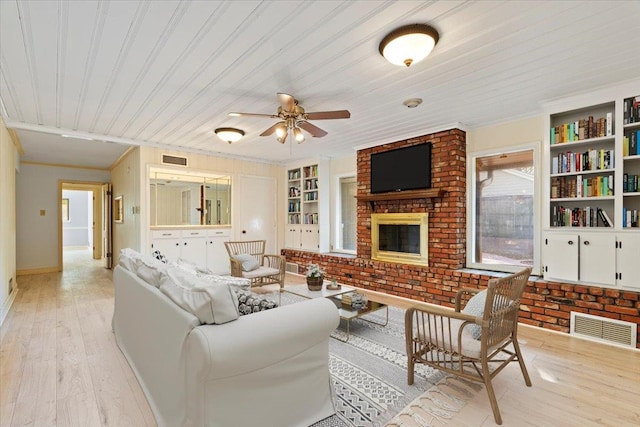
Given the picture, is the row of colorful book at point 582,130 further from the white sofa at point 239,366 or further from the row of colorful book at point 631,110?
the white sofa at point 239,366

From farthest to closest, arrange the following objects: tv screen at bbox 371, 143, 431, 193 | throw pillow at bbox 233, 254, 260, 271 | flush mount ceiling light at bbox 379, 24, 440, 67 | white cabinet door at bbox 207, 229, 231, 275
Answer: white cabinet door at bbox 207, 229, 231, 275, throw pillow at bbox 233, 254, 260, 271, tv screen at bbox 371, 143, 431, 193, flush mount ceiling light at bbox 379, 24, 440, 67

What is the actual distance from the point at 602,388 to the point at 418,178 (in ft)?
9.86

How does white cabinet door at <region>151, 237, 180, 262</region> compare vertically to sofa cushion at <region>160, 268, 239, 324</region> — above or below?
below

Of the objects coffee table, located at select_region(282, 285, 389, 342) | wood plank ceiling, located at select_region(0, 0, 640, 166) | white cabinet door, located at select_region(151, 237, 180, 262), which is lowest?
coffee table, located at select_region(282, 285, 389, 342)

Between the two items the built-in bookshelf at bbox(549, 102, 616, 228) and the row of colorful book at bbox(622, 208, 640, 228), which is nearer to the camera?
the row of colorful book at bbox(622, 208, 640, 228)

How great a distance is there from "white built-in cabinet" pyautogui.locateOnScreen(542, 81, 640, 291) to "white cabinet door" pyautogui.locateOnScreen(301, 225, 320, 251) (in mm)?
3843

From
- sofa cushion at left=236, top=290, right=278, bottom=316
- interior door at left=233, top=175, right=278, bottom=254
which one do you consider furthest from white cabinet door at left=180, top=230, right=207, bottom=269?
sofa cushion at left=236, top=290, right=278, bottom=316

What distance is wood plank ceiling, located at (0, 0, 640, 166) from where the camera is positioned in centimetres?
194

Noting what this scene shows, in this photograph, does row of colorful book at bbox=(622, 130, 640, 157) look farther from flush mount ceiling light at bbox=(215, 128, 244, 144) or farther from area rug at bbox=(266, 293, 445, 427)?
flush mount ceiling light at bbox=(215, 128, 244, 144)

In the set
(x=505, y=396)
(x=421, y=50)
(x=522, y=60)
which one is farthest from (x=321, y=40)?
(x=505, y=396)

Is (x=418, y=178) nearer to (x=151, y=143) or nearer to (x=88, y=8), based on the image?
(x=88, y=8)

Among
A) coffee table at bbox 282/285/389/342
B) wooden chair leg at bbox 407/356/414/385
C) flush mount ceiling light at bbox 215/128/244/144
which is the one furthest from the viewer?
flush mount ceiling light at bbox 215/128/244/144

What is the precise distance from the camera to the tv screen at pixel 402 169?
4539 mm

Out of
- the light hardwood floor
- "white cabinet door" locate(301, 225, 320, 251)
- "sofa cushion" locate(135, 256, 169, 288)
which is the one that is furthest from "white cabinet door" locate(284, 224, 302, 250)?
"sofa cushion" locate(135, 256, 169, 288)
